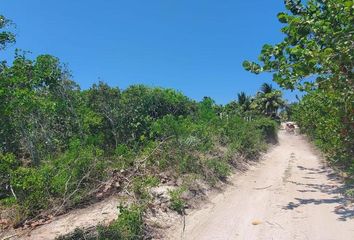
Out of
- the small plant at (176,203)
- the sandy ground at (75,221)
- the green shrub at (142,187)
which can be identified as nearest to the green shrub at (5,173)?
the sandy ground at (75,221)

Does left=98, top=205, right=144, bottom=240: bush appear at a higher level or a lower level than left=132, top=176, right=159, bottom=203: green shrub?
lower

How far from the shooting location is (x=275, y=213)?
849 cm

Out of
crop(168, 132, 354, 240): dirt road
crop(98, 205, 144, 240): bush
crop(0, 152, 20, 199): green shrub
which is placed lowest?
crop(168, 132, 354, 240): dirt road

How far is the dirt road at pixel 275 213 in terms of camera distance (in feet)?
23.5

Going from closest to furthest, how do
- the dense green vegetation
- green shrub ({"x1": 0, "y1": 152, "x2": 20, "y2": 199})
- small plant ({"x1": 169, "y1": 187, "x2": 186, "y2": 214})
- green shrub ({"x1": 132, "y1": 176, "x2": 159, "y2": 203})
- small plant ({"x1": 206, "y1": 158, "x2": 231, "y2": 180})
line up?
the dense green vegetation → green shrub ({"x1": 132, "y1": 176, "x2": 159, "y2": 203}) → small plant ({"x1": 169, "y1": 187, "x2": 186, "y2": 214}) → green shrub ({"x1": 0, "y1": 152, "x2": 20, "y2": 199}) → small plant ({"x1": 206, "y1": 158, "x2": 231, "y2": 180})

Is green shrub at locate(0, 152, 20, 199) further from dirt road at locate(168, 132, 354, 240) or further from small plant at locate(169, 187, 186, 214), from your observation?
dirt road at locate(168, 132, 354, 240)

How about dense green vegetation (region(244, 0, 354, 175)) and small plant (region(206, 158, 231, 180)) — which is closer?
dense green vegetation (region(244, 0, 354, 175))

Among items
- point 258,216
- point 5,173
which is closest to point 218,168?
point 258,216

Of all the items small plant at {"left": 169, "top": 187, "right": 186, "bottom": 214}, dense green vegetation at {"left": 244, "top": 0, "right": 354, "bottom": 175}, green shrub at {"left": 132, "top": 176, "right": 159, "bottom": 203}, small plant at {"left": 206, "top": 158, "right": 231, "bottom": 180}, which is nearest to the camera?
dense green vegetation at {"left": 244, "top": 0, "right": 354, "bottom": 175}

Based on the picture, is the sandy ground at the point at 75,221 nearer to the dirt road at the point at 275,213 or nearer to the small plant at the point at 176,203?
the small plant at the point at 176,203

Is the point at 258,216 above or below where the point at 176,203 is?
below

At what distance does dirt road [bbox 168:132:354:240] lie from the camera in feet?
23.5

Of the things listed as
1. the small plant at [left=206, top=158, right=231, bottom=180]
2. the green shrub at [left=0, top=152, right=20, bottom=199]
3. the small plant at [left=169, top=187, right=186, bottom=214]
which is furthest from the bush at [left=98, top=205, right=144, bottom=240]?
the small plant at [left=206, top=158, right=231, bottom=180]

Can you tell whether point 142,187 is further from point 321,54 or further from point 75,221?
point 321,54
